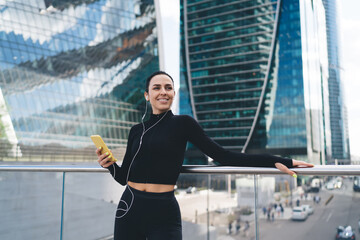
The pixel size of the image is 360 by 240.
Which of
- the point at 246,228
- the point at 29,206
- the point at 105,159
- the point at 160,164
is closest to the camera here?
the point at 160,164

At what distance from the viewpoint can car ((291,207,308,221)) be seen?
7.58 ft

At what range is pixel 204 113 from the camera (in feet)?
258

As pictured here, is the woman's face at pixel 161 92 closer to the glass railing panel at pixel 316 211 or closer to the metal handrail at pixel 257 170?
the metal handrail at pixel 257 170

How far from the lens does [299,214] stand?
239cm

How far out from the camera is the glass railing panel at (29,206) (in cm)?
354

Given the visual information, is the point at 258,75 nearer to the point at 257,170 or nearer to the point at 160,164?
the point at 257,170

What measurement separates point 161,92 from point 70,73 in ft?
106

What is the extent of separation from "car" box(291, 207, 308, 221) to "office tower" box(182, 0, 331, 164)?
230ft

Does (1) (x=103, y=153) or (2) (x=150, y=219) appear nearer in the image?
(2) (x=150, y=219)

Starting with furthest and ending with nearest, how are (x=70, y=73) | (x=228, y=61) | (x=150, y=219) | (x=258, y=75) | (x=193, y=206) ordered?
1. (x=228, y=61)
2. (x=258, y=75)
3. (x=70, y=73)
4. (x=193, y=206)
5. (x=150, y=219)

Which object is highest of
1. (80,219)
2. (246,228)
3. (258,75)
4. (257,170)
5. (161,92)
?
(258,75)

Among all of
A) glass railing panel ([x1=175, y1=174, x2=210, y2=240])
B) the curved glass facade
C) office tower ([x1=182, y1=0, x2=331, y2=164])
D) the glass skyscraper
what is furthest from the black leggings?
the curved glass facade

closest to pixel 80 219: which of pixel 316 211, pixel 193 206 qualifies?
Answer: pixel 193 206

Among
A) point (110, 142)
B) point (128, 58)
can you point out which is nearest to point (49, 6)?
point (128, 58)
